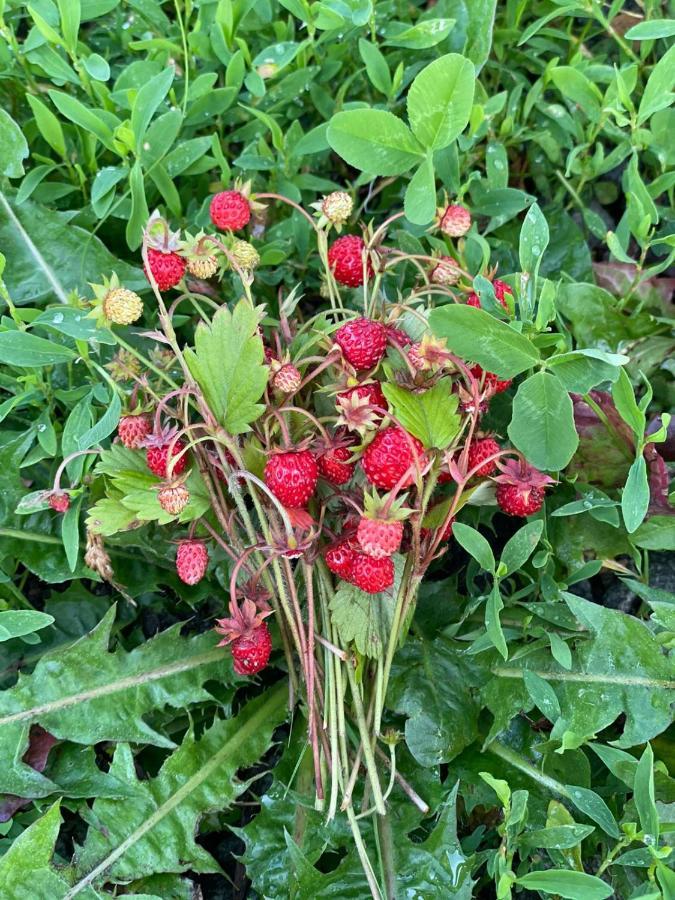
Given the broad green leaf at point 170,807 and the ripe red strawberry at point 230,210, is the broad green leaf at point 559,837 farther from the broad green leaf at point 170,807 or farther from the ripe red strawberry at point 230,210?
the ripe red strawberry at point 230,210

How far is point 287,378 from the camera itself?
1.08m

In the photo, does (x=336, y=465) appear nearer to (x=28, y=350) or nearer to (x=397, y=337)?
(x=397, y=337)

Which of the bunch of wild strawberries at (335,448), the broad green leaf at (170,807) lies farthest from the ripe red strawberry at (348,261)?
the broad green leaf at (170,807)

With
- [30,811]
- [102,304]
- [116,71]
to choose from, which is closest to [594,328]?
[102,304]

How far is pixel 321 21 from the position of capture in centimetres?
140

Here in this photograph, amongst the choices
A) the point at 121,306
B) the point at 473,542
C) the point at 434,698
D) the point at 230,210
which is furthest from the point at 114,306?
the point at 434,698

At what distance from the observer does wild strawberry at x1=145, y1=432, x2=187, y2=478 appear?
109 centimetres

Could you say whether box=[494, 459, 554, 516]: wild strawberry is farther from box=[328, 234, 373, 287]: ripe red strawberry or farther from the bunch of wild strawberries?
box=[328, 234, 373, 287]: ripe red strawberry

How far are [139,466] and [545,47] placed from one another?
1.12 meters

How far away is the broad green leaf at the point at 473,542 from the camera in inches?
44.1

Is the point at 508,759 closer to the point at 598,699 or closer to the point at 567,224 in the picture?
the point at 598,699

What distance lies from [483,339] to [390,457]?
18 centimetres

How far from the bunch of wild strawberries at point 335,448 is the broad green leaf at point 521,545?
0.03 m

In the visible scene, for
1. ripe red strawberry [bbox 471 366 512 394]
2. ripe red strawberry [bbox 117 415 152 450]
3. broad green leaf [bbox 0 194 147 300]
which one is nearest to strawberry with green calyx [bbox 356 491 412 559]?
ripe red strawberry [bbox 471 366 512 394]
